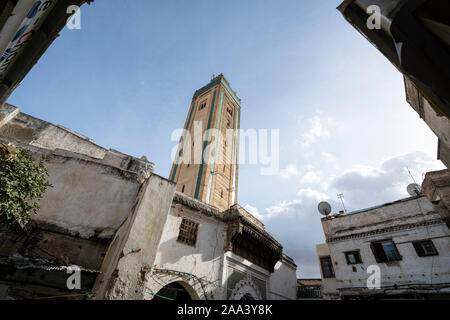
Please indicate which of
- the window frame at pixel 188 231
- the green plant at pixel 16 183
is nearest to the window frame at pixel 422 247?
the window frame at pixel 188 231

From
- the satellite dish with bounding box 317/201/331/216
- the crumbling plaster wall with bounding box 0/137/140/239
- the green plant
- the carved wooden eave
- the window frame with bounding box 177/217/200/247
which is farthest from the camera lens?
the satellite dish with bounding box 317/201/331/216

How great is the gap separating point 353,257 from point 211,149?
45.5 ft

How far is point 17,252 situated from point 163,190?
505cm

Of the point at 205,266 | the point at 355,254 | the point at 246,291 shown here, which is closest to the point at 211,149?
the point at 205,266

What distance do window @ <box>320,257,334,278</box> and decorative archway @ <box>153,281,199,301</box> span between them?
11211 millimetres

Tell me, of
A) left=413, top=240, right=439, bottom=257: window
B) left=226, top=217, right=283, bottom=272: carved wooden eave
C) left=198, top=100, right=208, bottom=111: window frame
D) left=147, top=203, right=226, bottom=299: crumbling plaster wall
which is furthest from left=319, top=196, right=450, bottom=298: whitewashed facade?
left=198, top=100, right=208, bottom=111: window frame

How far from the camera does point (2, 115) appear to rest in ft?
38.2

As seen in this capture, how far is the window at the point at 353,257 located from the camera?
13.2 metres

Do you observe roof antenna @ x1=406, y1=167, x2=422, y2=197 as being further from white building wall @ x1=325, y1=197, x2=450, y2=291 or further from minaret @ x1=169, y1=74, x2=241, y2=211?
minaret @ x1=169, y1=74, x2=241, y2=211

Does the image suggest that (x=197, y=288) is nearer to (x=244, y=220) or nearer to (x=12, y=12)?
(x=244, y=220)

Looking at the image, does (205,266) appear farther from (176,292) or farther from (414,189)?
(414,189)

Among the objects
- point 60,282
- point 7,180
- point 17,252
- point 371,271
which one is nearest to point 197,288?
point 60,282

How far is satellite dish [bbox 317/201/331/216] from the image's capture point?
1599 cm

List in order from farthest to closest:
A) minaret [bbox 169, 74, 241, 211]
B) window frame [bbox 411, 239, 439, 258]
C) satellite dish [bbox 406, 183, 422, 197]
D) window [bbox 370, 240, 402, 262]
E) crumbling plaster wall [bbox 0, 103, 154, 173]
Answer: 1. minaret [bbox 169, 74, 241, 211]
2. satellite dish [bbox 406, 183, 422, 197]
3. window [bbox 370, 240, 402, 262]
4. crumbling plaster wall [bbox 0, 103, 154, 173]
5. window frame [bbox 411, 239, 439, 258]
